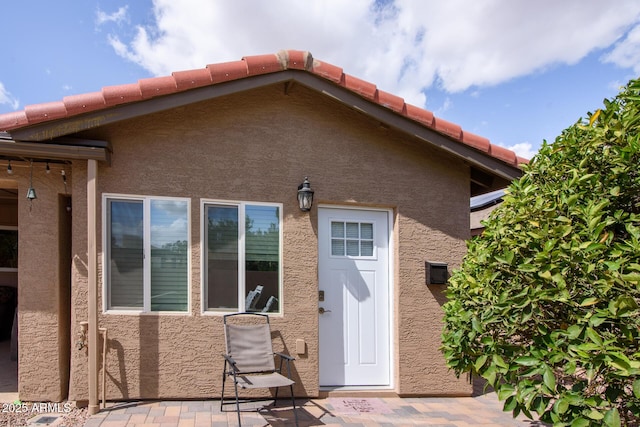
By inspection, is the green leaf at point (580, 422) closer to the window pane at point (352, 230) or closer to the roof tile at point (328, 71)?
the window pane at point (352, 230)

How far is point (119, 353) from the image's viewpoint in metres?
5.52

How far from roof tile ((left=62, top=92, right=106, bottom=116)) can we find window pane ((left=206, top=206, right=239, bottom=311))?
1.83 metres

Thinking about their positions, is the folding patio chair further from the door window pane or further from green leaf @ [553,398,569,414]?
green leaf @ [553,398,569,414]

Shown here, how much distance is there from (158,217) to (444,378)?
4769 millimetres

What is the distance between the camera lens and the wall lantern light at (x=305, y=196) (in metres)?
6.09

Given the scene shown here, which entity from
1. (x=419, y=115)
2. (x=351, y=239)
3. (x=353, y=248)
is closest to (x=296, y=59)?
(x=419, y=115)

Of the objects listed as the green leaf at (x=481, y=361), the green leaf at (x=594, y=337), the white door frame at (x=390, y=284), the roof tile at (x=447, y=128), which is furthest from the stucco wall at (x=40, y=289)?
the green leaf at (x=594, y=337)

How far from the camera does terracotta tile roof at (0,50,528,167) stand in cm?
507

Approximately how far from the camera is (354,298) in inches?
259

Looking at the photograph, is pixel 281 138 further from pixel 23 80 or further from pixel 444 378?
pixel 23 80

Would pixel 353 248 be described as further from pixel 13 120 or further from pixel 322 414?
pixel 13 120

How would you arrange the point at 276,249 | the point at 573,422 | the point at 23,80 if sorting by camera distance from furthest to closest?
the point at 23,80
the point at 276,249
the point at 573,422

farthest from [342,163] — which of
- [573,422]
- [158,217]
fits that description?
[573,422]

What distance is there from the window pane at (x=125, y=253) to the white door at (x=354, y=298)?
248 cm
